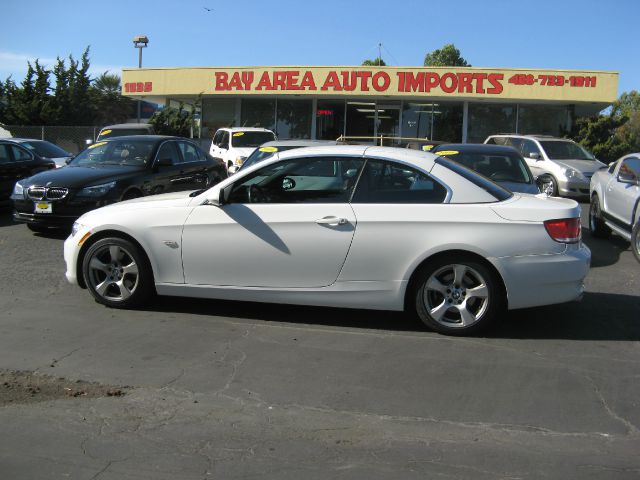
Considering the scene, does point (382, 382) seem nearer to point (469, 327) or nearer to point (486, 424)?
point (486, 424)

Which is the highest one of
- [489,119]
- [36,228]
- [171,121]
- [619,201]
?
[489,119]

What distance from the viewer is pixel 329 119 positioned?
27.3m

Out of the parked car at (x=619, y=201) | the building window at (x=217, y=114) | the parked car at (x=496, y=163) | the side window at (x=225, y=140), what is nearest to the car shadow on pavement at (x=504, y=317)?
the parked car at (x=619, y=201)

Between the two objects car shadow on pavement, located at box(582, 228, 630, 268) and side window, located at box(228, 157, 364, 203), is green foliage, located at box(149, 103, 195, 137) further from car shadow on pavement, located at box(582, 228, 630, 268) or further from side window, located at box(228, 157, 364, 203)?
side window, located at box(228, 157, 364, 203)

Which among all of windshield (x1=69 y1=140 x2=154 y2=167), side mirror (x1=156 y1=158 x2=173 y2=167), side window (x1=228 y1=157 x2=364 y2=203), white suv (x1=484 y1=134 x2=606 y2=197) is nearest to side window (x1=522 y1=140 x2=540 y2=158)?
white suv (x1=484 y1=134 x2=606 y2=197)

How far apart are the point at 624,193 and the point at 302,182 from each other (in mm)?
Answer: 6048

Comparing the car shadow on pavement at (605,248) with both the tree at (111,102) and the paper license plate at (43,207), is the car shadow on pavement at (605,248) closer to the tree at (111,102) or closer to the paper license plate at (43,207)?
the paper license plate at (43,207)

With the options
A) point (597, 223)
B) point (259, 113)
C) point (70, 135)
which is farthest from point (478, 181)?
point (70, 135)

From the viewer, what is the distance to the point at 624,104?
74.4 metres

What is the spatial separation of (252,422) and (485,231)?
262 cm

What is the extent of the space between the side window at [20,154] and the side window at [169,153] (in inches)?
146

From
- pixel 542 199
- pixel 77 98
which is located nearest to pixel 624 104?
pixel 77 98

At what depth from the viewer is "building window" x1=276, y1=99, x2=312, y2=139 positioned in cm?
2743

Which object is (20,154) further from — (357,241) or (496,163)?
(357,241)
